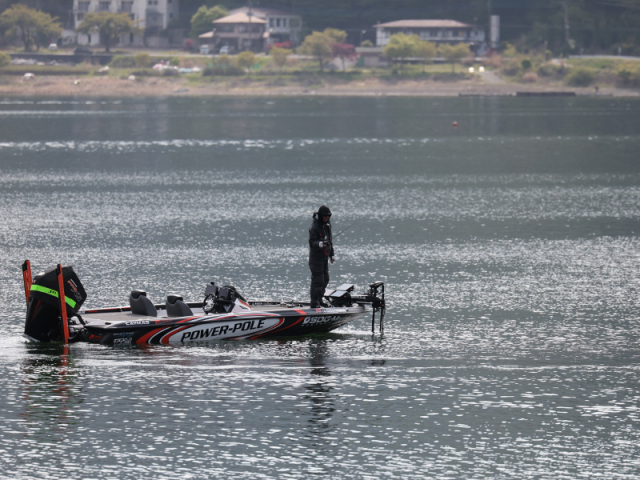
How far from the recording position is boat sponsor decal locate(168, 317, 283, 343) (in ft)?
71.5

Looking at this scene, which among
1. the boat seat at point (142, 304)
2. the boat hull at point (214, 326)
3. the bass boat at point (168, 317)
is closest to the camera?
the bass boat at point (168, 317)

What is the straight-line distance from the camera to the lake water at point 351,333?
15.6 meters

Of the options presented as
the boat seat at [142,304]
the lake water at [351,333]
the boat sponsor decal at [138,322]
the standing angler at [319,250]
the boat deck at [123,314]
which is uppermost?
the standing angler at [319,250]

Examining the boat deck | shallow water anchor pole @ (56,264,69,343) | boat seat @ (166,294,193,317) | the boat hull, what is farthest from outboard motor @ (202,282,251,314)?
shallow water anchor pole @ (56,264,69,343)

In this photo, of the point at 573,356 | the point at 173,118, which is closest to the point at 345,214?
the point at 573,356

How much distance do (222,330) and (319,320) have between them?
7.77ft

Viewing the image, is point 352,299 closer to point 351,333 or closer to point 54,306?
point 351,333

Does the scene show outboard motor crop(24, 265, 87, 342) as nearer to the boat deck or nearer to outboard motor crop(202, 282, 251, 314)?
the boat deck

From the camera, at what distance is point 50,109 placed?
153750 mm

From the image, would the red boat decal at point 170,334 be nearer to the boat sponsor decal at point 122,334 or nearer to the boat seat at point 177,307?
the boat seat at point 177,307

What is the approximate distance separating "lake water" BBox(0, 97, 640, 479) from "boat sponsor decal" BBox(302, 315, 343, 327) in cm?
52

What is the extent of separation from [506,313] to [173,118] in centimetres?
10934

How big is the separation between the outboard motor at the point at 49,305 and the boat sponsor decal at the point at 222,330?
2.20 meters

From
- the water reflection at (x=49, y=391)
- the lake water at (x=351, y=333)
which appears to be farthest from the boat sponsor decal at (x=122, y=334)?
the water reflection at (x=49, y=391)
